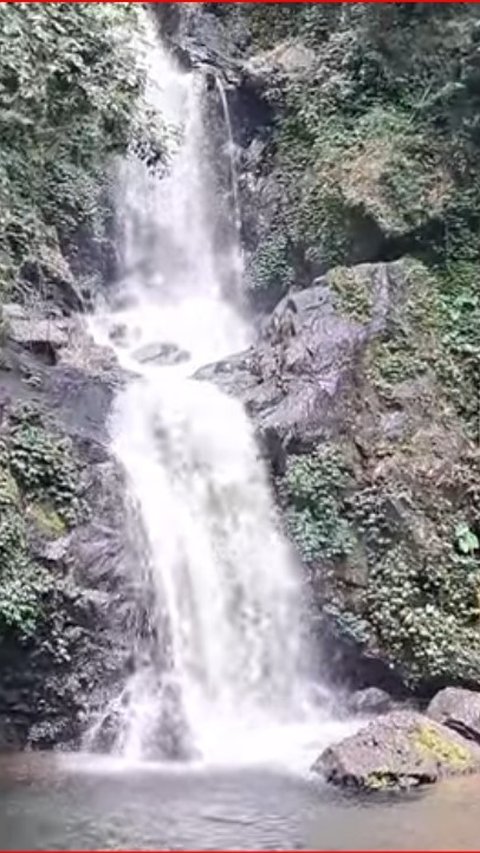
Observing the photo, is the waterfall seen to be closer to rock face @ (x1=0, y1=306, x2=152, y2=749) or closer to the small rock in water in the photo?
the small rock in water

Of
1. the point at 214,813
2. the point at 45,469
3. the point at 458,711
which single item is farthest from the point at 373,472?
the point at 214,813

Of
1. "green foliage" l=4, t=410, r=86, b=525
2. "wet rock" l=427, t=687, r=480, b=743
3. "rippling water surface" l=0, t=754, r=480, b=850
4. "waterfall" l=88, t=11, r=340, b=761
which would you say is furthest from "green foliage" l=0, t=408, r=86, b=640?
"wet rock" l=427, t=687, r=480, b=743

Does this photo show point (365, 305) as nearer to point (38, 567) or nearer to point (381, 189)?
point (381, 189)

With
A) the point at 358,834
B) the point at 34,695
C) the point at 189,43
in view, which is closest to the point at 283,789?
the point at 358,834

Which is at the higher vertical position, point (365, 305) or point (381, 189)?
point (381, 189)

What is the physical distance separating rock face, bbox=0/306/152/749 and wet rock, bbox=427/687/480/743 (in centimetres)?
266

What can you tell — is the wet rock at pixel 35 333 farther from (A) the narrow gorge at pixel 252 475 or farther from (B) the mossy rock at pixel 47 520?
(B) the mossy rock at pixel 47 520

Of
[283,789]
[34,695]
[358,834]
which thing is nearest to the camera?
[358,834]

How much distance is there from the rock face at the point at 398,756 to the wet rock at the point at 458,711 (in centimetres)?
26

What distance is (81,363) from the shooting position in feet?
39.6

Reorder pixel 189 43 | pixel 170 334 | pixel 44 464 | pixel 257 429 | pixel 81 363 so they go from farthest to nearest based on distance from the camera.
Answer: pixel 189 43 < pixel 170 334 < pixel 81 363 < pixel 257 429 < pixel 44 464

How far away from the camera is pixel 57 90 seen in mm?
7734

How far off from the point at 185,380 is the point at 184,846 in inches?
281

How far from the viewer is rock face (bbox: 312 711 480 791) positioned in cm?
755
